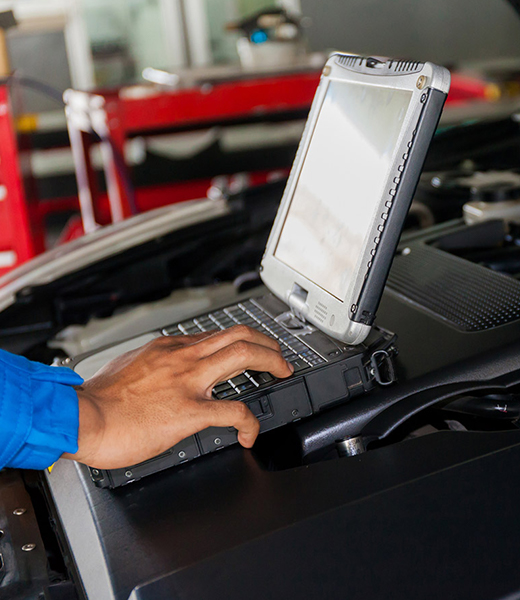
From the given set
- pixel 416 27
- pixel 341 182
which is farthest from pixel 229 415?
pixel 416 27

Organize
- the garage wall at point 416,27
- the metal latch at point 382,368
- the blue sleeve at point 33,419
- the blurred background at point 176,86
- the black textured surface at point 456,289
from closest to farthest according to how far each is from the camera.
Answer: the blue sleeve at point 33,419
the metal latch at point 382,368
the black textured surface at point 456,289
the blurred background at point 176,86
the garage wall at point 416,27

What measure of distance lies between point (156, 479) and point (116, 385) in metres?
0.09

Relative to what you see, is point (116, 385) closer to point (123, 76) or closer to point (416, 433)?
point (416, 433)

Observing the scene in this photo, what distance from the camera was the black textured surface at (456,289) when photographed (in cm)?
77

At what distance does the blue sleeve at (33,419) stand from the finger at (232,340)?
0.42ft

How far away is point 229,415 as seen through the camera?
0.60 meters

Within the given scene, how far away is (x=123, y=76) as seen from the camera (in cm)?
546

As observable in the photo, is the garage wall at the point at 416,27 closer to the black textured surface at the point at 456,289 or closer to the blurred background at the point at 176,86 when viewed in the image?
the blurred background at the point at 176,86

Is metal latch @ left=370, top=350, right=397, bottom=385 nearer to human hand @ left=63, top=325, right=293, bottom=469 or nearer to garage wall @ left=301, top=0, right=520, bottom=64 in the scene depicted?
→ human hand @ left=63, top=325, right=293, bottom=469

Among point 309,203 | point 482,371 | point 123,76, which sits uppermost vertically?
point 309,203

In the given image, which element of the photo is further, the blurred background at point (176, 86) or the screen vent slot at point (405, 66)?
the blurred background at point (176, 86)

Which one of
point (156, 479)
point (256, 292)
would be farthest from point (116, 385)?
point (256, 292)

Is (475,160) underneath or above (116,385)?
underneath

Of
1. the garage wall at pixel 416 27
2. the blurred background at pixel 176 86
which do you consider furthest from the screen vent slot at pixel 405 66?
the garage wall at pixel 416 27
